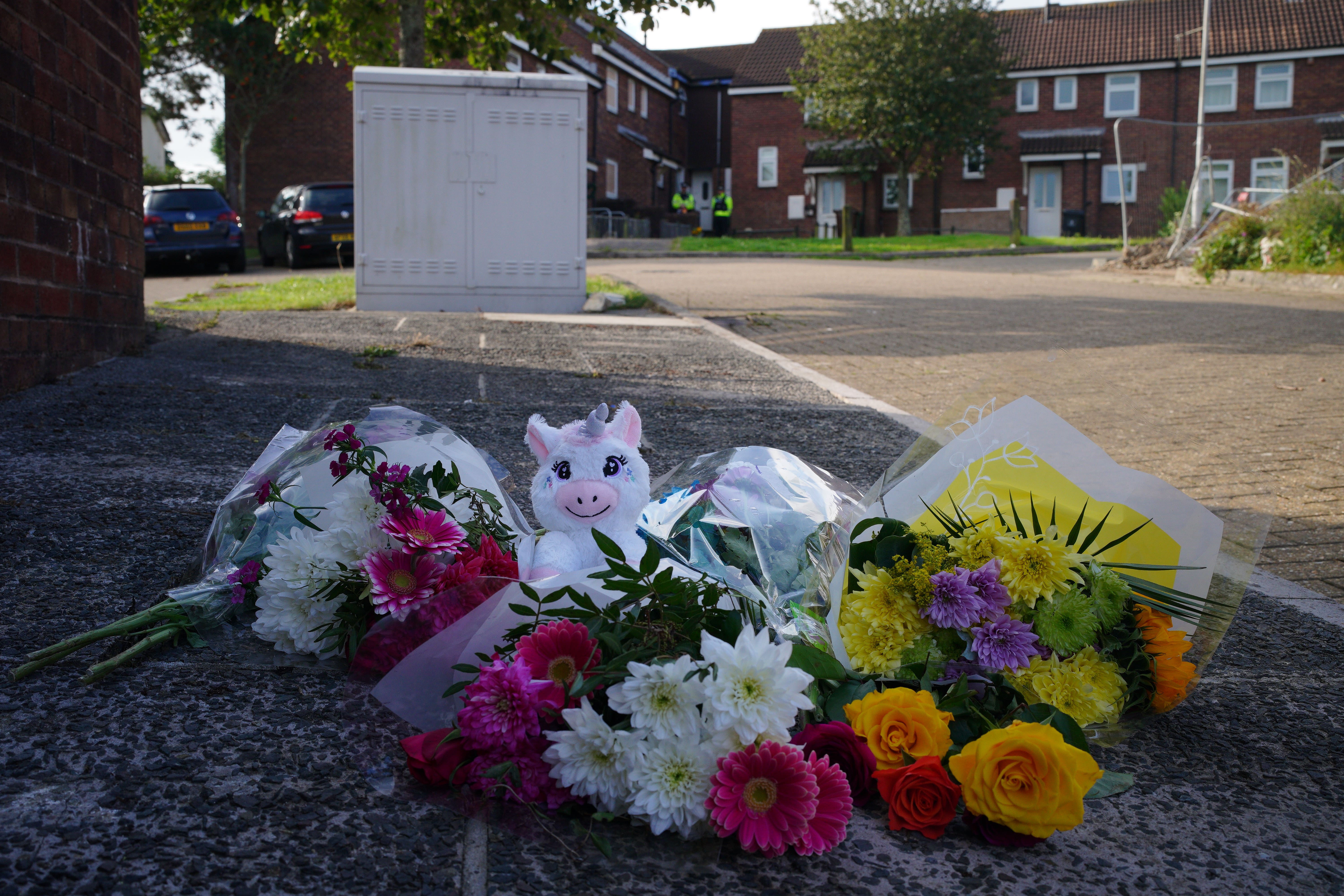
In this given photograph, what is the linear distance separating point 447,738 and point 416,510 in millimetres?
592

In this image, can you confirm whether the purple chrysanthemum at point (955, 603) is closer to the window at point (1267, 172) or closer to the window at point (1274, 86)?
the window at point (1267, 172)

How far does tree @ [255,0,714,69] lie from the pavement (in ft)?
10.9

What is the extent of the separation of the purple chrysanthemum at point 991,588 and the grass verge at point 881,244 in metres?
23.6

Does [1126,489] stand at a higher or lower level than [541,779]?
higher

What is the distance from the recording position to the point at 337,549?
2.00 meters

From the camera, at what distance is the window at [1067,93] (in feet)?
129

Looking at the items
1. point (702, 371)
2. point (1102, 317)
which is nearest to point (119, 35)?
point (702, 371)

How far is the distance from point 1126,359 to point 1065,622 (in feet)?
21.8

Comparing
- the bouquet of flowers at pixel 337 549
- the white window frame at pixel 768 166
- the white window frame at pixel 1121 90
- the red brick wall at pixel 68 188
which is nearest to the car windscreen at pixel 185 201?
the red brick wall at pixel 68 188

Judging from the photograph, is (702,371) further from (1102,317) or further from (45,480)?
(1102,317)

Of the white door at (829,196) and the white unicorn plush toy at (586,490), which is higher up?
the white door at (829,196)

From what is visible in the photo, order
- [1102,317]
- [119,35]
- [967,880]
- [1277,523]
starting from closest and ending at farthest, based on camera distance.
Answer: [967,880] → [1277,523] → [119,35] → [1102,317]

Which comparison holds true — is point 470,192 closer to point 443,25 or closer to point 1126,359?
point 443,25

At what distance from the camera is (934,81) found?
34.6 m
